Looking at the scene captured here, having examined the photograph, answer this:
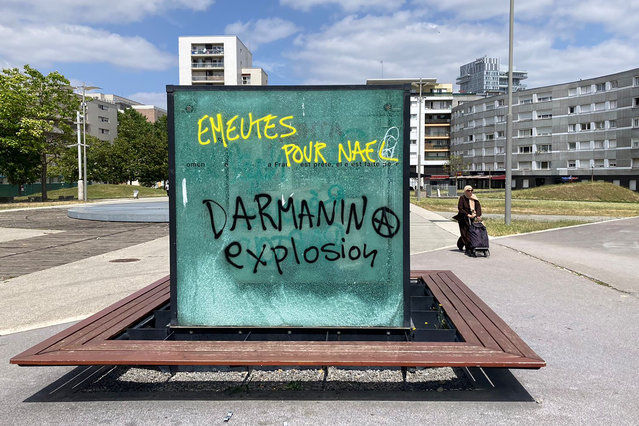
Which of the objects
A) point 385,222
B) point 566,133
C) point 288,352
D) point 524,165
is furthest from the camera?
point 524,165

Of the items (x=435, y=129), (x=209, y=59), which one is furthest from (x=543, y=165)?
(x=209, y=59)

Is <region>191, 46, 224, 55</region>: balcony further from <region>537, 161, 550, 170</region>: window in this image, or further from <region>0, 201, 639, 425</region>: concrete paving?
<region>0, 201, 639, 425</region>: concrete paving

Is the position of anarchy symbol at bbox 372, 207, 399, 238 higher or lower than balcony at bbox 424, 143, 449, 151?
lower

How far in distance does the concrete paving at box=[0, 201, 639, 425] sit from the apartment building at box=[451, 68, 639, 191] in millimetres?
66097

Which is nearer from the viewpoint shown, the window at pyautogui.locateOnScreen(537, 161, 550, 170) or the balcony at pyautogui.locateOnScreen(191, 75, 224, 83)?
the window at pyautogui.locateOnScreen(537, 161, 550, 170)

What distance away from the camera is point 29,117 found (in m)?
41.9

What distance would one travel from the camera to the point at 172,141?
161 inches

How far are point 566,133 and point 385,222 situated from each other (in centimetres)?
7899

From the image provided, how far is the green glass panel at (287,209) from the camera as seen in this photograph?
4094mm

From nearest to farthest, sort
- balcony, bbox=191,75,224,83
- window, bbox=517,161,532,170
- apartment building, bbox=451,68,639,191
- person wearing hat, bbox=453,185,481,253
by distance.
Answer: person wearing hat, bbox=453,185,481,253 < apartment building, bbox=451,68,639,191 < window, bbox=517,161,532,170 < balcony, bbox=191,75,224,83

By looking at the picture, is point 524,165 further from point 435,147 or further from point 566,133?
point 435,147

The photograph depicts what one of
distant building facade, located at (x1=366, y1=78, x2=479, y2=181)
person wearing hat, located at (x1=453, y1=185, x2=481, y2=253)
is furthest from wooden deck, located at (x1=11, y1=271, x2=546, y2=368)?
distant building facade, located at (x1=366, y1=78, x2=479, y2=181)

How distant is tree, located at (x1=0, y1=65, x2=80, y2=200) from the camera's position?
40188mm

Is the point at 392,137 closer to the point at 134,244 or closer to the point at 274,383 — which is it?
the point at 274,383
